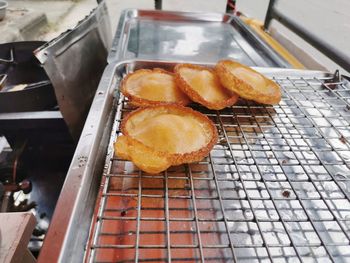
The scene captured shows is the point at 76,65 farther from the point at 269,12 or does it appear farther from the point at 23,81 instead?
the point at 269,12

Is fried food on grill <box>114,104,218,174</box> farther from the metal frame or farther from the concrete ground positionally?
the concrete ground

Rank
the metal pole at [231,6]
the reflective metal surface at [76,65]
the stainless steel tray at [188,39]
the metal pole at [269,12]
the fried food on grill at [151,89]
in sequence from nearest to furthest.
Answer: the fried food on grill at [151,89]
the reflective metal surface at [76,65]
the stainless steel tray at [188,39]
the metal pole at [269,12]
the metal pole at [231,6]

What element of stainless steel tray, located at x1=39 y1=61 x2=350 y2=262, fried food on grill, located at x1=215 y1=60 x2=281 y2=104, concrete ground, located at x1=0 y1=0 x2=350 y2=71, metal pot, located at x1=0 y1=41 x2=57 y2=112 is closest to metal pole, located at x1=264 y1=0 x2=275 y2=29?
fried food on grill, located at x1=215 y1=60 x2=281 y2=104

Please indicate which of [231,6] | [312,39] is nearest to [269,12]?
[231,6]

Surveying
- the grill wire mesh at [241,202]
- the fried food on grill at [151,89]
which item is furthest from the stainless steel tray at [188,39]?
the grill wire mesh at [241,202]

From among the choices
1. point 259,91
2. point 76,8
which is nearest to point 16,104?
point 259,91

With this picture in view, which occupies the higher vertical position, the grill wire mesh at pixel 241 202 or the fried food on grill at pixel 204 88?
the fried food on grill at pixel 204 88

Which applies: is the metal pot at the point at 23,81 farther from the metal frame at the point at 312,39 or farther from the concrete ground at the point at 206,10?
the concrete ground at the point at 206,10
